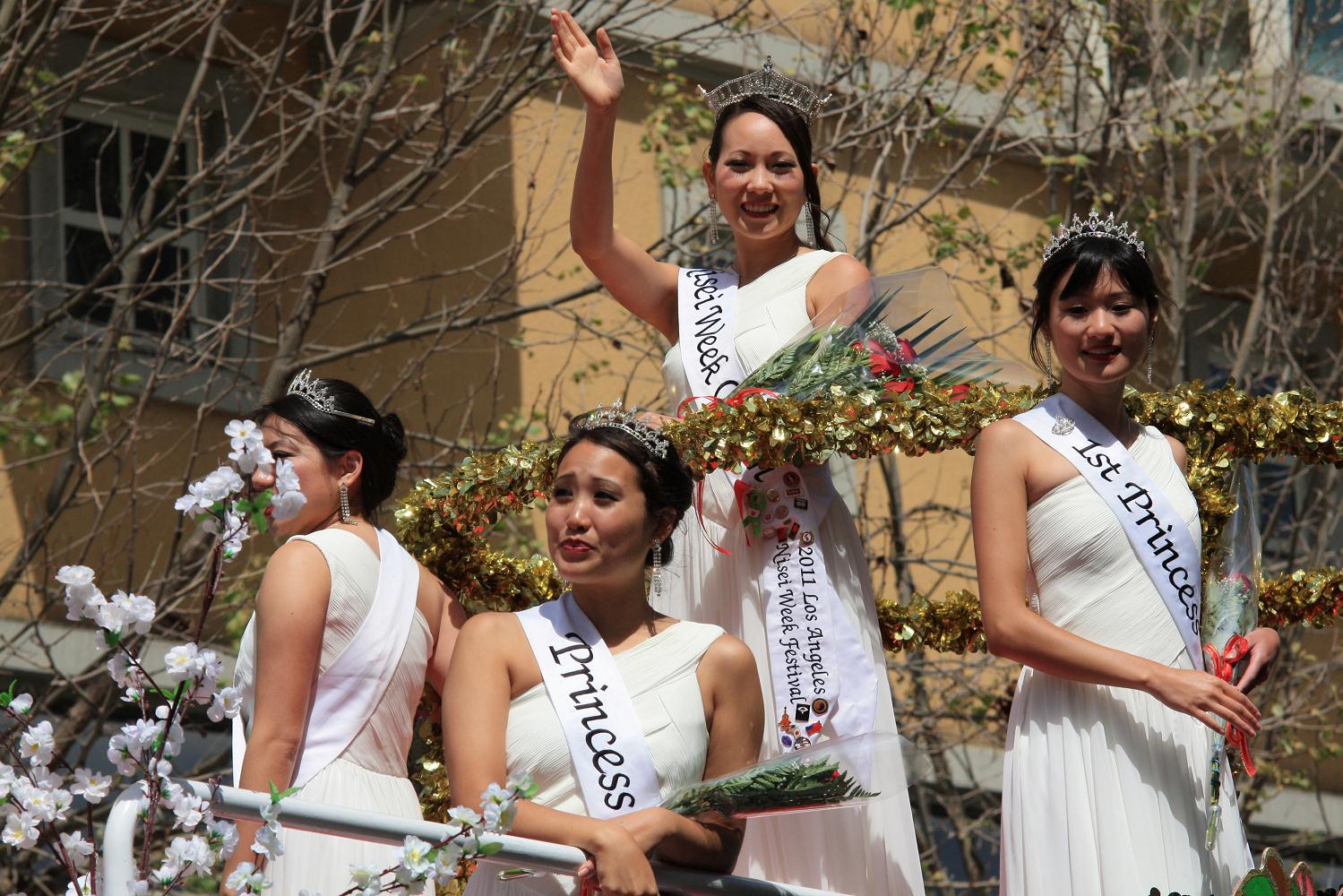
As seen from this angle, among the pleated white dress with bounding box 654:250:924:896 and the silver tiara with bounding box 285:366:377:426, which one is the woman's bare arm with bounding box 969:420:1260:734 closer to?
the pleated white dress with bounding box 654:250:924:896

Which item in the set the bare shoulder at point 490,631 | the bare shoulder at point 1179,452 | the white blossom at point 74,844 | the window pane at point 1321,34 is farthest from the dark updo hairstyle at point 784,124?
the window pane at point 1321,34

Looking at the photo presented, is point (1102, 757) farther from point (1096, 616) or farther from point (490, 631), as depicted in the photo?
point (490, 631)

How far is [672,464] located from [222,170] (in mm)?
5019

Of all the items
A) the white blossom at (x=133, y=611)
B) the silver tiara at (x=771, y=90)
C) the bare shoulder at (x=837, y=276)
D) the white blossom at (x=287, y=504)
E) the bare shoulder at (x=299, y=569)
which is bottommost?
the white blossom at (x=133, y=611)

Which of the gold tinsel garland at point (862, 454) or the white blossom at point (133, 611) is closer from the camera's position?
the white blossom at point (133, 611)

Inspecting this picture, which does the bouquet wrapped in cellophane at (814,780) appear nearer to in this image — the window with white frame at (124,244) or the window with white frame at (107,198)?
the window with white frame at (124,244)

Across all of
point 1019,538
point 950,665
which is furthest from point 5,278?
point 1019,538

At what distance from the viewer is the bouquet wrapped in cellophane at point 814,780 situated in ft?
10.6

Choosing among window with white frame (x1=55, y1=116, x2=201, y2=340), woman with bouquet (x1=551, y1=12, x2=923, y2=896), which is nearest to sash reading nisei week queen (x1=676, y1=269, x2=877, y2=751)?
woman with bouquet (x1=551, y1=12, x2=923, y2=896)

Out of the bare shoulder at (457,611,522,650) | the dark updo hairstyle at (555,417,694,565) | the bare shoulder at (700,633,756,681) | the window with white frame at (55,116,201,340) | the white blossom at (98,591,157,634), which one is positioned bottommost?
the white blossom at (98,591,157,634)

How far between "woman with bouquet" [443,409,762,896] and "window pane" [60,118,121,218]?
617 cm

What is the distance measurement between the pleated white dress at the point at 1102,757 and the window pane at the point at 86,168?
641cm

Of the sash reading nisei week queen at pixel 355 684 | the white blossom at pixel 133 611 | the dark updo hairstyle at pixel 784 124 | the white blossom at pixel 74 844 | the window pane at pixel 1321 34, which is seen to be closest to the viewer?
the white blossom at pixel 133 611

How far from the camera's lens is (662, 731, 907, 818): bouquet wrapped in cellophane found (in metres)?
3.22
